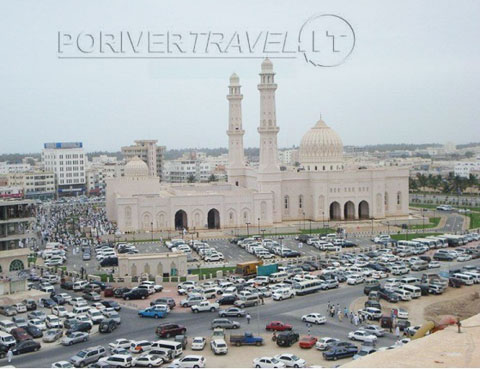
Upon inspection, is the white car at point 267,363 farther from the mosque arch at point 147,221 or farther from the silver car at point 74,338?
the mosque arch at point 147,221

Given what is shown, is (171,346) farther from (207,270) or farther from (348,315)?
(207,270)

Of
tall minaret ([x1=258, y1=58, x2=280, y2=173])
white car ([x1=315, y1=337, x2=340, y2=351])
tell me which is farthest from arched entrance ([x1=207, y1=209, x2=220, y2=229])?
white car ([x1=315, y1=337, x2=340, y2=351])

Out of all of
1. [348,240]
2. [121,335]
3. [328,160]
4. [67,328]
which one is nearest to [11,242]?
[67,328]

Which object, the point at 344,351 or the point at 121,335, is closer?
the point at 344,351

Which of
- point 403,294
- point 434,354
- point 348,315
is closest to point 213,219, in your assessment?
point 403,294

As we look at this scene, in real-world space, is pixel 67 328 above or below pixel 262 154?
below

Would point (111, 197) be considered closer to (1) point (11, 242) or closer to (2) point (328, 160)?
(2) point (328, 160)
